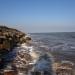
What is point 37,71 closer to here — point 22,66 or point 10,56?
point 22,66

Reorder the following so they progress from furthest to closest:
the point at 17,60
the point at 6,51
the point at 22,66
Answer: the point at 6,51 → the point at 17,60 → the point at 22,66

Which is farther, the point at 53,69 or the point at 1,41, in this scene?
the point at 1,41

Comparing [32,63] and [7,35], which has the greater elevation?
[7,35]

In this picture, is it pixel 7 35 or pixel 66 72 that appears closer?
pixel 66 72

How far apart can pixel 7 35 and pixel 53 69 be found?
5.17m

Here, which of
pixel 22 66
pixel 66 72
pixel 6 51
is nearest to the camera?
pixel 66 72

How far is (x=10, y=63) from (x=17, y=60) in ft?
2.44

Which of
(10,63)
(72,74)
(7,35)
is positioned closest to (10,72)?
(10,63)

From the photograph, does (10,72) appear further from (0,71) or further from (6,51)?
(6,51)

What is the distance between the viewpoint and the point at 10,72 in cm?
1368

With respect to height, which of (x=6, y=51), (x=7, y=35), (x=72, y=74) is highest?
(x=7, y=35)

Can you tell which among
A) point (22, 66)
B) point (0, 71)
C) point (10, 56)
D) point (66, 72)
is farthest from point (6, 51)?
point (66, 72)

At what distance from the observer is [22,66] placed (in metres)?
15.9

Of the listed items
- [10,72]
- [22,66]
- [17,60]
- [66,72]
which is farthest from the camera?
[17,60]
